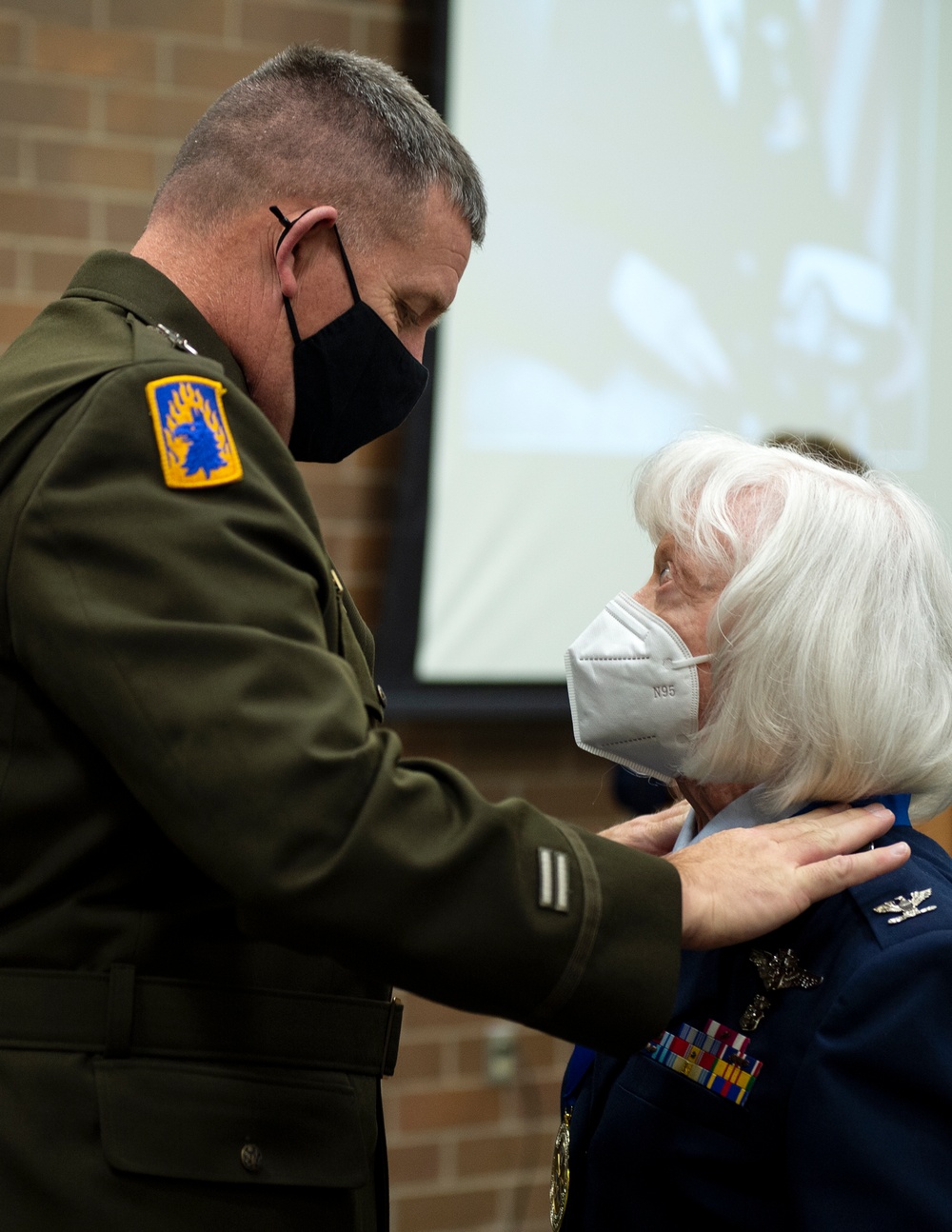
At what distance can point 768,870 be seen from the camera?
119 centimetres

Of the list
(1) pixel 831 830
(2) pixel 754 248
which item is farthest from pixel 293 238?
(2) pixel 754 248

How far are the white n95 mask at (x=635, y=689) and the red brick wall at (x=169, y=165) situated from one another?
5.27ft

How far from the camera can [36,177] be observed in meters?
2.92

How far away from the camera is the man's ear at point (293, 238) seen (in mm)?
1439

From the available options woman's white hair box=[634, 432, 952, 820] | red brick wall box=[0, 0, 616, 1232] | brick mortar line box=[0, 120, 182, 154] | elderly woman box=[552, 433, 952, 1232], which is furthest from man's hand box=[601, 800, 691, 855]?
brick mortar line box=[0, 120, 182, 154]

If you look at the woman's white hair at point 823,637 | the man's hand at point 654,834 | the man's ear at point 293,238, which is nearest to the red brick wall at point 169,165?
the man's hand at point 654,834

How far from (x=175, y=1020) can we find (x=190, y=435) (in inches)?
20.4

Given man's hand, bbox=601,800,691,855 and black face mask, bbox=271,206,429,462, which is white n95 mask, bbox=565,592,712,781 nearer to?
man's hand, bbox=601,800,691,855

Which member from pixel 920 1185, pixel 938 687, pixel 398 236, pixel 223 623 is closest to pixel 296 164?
pixel 398 236

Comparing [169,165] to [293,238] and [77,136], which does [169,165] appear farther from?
[293,238]

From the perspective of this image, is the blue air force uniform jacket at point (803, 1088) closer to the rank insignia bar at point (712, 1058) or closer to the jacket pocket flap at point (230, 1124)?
the rank insignia bar at point (712, 1058)

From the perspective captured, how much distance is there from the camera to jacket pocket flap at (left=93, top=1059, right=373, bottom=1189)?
1.16 meters

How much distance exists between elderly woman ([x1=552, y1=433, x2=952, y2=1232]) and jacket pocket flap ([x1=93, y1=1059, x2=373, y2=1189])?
33cm

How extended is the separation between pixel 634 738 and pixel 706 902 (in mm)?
365
